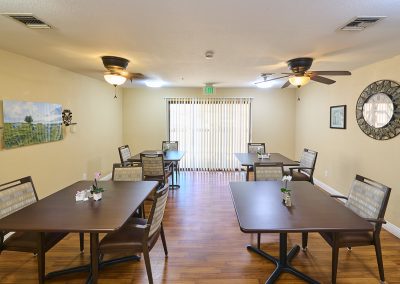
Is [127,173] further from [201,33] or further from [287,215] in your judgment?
[287,215]

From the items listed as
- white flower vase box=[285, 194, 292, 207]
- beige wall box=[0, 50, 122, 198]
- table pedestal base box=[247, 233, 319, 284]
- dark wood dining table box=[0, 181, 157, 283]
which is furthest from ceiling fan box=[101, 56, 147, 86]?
table pedestal base box=[247, 233, 319, 284]

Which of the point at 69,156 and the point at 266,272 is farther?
the point at 69,156

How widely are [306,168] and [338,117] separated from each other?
1.25m

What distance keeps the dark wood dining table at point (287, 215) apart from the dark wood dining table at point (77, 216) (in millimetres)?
987

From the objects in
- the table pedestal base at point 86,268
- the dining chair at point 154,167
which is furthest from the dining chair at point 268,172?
the table pedestal base at point 86,268

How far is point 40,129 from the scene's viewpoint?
369cm

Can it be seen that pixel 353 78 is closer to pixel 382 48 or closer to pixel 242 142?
pixel 382 48

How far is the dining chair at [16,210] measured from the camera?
2121mm

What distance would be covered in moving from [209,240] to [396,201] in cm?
248

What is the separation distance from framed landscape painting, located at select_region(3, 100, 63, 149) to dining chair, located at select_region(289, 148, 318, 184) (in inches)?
157

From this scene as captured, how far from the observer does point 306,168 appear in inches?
169

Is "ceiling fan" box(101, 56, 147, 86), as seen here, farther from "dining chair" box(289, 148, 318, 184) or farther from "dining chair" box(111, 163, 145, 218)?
"dining chair" box(289, 148, 318, 184)

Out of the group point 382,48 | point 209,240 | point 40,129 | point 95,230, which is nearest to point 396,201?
point 382,48

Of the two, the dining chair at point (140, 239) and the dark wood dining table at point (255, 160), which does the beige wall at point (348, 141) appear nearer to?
the dark wood dining table at point (255, 160)
